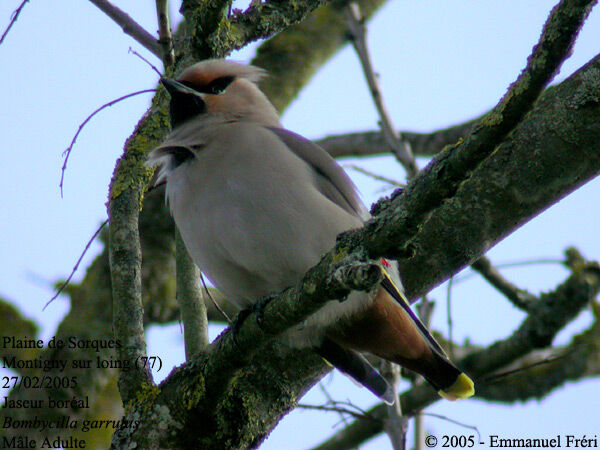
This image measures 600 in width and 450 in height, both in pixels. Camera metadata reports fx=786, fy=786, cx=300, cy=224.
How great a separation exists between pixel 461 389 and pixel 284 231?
112 cm

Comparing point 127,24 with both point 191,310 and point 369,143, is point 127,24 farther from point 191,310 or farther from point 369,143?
point 369,143

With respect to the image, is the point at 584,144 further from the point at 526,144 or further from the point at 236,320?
the point at 236,320

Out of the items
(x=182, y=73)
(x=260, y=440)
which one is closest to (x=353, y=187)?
(x=182, y=73)

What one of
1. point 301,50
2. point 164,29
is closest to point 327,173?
point 164,29

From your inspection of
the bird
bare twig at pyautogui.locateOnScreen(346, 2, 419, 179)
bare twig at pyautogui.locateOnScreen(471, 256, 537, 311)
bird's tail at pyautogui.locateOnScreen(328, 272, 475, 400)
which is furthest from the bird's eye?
bare twig at pyautogui.locateOnScreen(471, 256, 537, 311)

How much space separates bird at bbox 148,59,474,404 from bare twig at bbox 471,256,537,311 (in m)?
1.35

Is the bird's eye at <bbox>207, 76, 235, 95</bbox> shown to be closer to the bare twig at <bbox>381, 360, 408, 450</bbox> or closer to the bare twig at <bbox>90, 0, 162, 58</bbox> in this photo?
the bare twig at <bbox>90, 0, 162, 58</bbox>

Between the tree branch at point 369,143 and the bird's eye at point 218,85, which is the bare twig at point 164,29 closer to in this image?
the bird's eye at point 218,85

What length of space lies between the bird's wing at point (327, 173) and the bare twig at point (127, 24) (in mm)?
719

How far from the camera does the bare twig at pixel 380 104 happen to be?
188 inches

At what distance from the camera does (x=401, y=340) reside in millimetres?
3543

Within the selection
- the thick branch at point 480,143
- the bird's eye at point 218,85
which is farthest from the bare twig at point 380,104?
the thick branch at point 480,143

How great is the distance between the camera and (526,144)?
3396 mm

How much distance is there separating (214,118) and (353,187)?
848 mm
